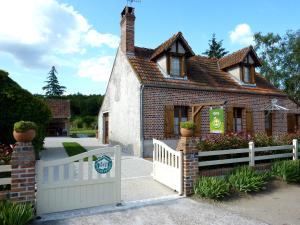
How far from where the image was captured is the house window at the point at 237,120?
15.1 meters

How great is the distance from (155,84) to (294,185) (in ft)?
24.3

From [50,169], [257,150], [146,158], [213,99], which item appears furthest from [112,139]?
[50,169]

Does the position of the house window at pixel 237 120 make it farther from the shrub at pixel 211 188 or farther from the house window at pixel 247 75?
the shrub at pixel 211 188

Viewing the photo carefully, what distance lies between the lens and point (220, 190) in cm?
596

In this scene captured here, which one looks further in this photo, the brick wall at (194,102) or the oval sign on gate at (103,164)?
the brick wall at (194,102)

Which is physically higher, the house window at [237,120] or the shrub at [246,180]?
the house window at [237,120]

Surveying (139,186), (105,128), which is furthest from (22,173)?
(105,128)

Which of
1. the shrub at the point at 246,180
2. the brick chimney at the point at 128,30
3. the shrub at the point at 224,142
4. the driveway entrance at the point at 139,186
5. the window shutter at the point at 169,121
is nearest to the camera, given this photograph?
the driveway entrance at the point at 139,186

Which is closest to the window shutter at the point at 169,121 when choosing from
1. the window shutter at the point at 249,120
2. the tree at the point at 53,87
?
the window shutter at the point at 249,120

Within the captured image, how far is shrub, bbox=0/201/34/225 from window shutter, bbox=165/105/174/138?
8.75 meters

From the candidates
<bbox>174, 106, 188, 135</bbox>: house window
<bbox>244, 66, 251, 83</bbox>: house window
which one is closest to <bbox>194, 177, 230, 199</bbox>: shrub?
<bbox>174, 106, 188, 135</bbox>: house window

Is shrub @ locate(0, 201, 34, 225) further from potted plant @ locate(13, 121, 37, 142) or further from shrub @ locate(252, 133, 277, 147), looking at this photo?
shrub @ locate(252, 133, 277, 147)

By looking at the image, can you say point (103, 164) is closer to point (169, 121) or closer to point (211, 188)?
point (211, 188)

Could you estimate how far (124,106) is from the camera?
583 inches
